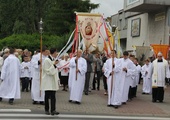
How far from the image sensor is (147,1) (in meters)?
27.0

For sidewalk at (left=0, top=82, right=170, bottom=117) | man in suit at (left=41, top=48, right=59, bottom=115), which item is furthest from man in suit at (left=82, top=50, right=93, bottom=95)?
man in suit at (left=41, top=48, right=59, bottom=115)

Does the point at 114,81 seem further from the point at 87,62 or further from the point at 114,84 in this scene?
the point at 87,62

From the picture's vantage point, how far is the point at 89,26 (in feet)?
48.8

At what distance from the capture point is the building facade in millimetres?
27756

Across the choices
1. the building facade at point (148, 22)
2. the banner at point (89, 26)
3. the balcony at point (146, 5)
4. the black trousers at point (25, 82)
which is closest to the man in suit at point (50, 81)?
the banner at point (89, 26)

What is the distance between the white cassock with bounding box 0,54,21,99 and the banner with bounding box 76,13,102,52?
333 cm

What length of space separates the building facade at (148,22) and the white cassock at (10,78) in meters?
16.1

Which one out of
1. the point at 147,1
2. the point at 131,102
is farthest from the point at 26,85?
the point at 147,1

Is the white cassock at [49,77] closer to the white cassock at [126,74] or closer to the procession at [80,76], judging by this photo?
the procession at [80,76]

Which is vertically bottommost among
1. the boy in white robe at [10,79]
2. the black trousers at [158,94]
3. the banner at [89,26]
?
the black trousers at [158,94]

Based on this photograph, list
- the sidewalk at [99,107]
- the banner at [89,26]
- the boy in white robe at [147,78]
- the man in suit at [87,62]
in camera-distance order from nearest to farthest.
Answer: the sidewalk at [99,107], the banner at [89,26], the man in suit at [87,62], the boy in white robe at [147,78]

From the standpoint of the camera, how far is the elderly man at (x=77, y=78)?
13.2 meters

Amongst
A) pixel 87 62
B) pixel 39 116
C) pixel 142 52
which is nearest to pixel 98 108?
pixel 39 116

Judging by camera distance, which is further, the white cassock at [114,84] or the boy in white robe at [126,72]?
the boy in white robe at [126,72]
